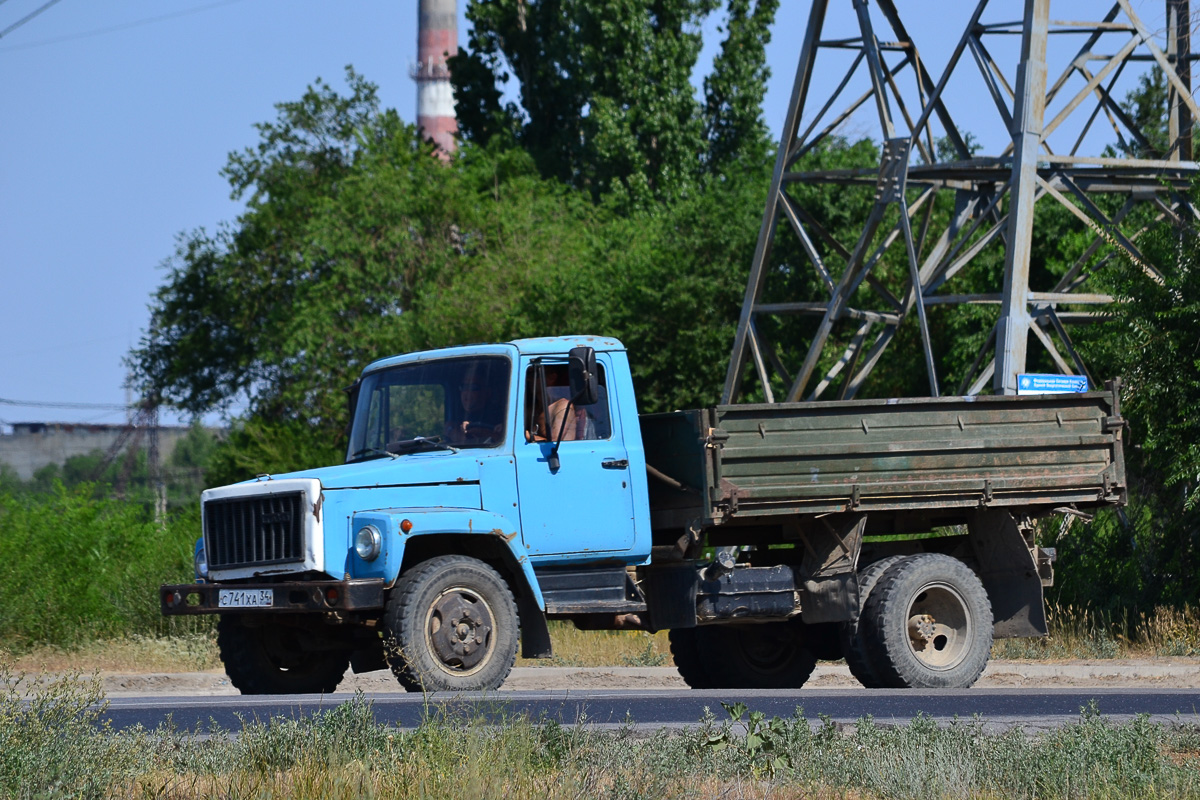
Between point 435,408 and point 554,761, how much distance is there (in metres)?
4.79

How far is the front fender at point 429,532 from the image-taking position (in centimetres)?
975

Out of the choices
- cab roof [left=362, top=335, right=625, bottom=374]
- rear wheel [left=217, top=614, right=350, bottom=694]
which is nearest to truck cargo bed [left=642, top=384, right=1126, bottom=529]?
cab roof [left=362, top=335, right=625, bottom=374]

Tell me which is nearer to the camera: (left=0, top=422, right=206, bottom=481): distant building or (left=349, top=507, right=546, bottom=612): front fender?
(left=349, top=507, right=546, bottom=612): front fender

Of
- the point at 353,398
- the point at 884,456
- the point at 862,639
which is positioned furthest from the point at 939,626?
the point at 353,398

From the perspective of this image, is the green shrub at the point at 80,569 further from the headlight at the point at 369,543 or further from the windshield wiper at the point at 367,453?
the headlight at the point at 369,543

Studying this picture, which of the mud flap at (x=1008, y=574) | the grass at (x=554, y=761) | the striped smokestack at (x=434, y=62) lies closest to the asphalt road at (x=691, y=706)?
the grass at (x=554, y=761)

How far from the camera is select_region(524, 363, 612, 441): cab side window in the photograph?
10.7 m

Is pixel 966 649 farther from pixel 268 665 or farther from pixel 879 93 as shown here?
pixel 879 93

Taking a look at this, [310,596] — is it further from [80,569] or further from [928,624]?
[80,569]

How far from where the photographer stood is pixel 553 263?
3538 centimetres

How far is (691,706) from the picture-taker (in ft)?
30.4

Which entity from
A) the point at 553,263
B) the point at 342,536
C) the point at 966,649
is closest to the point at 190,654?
the point at 342,536

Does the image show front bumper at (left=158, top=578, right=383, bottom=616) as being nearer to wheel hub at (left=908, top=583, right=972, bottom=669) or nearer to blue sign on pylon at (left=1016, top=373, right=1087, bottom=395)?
wheel hub at (left=908, top=583, right=972, bottom=669)

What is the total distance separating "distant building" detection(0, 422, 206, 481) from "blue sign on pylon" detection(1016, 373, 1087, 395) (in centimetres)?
9132
